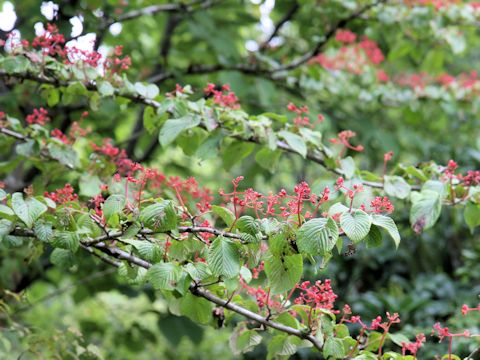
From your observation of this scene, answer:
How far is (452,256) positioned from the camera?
4.16 metres

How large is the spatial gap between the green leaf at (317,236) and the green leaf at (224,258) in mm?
150

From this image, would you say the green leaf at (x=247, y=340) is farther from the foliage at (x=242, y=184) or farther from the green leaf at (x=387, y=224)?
the green leaf at (x=387, y=224)

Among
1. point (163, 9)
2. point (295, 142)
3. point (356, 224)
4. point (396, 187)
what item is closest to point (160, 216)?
point (356, 224)

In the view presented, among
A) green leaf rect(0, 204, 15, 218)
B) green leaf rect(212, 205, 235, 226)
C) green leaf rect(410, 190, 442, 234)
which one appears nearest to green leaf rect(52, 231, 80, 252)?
green leaf rect(0, 204, 15, 218)

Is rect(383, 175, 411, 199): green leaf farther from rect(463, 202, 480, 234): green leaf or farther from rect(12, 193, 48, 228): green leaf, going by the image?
rect(12, 193, 48, 228): green leaf

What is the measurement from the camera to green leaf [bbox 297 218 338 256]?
4.33 ft

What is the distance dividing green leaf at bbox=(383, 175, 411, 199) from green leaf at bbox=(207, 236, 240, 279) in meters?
0.89

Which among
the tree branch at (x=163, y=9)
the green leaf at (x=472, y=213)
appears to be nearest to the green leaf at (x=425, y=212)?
the green leaf at (x=472, y=213)

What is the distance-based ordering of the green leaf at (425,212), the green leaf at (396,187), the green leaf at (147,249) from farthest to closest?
the green leaf at (396,187)
the green leaf at (425,212)
the green leaf at (147,249)

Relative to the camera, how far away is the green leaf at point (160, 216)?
1.40m

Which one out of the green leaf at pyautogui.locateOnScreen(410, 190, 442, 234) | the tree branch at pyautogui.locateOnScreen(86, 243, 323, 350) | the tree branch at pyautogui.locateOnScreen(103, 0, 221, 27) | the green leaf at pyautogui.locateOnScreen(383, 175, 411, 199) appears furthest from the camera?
the tree branch at pyautogui.locateOnScreen(103, 0, 221, 27)

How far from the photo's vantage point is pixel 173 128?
6.43 feet

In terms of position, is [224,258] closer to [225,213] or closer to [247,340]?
[225,213]

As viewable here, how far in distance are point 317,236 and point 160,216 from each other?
1.09ft
